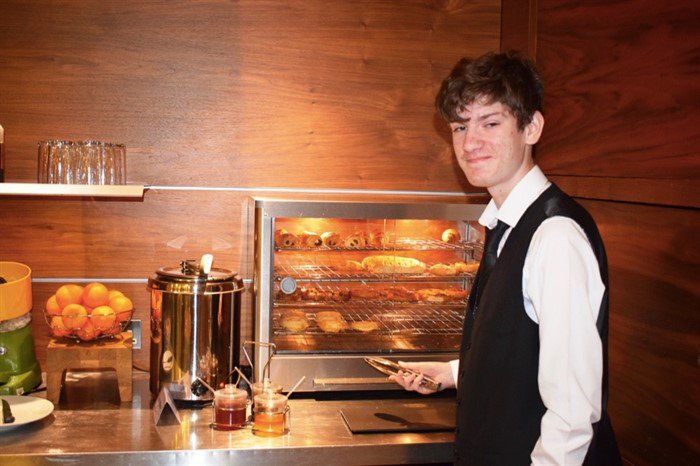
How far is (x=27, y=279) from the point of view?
8.54ft

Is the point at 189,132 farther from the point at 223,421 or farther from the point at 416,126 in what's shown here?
the point at 223,421

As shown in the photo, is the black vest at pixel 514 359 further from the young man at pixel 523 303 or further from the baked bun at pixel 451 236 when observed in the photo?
the baked bun at pixel 451 236

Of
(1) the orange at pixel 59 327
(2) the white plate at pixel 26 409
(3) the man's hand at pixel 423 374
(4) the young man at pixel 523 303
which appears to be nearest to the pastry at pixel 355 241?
(3) the man's hand at pixel 423 374

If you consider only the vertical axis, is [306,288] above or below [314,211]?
below

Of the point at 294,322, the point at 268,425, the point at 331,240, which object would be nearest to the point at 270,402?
the point at 268,425

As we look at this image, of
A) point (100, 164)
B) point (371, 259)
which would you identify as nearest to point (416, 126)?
point (371, 259)

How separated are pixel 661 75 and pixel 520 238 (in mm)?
658

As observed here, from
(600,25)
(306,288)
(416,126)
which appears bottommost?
(306,288)

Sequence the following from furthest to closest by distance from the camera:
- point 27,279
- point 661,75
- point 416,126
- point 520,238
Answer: point 416,126, point 27,279, point 661,75, point 520,238

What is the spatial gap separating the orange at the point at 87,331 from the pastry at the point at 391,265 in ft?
2.99

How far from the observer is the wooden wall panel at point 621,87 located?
197 cm

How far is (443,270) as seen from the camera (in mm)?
2760

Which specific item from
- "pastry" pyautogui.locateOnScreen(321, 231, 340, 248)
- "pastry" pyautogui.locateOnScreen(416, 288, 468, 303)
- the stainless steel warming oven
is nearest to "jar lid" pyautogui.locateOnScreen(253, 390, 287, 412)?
the stainless steel warming oven

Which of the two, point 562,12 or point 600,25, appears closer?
point 600,25
